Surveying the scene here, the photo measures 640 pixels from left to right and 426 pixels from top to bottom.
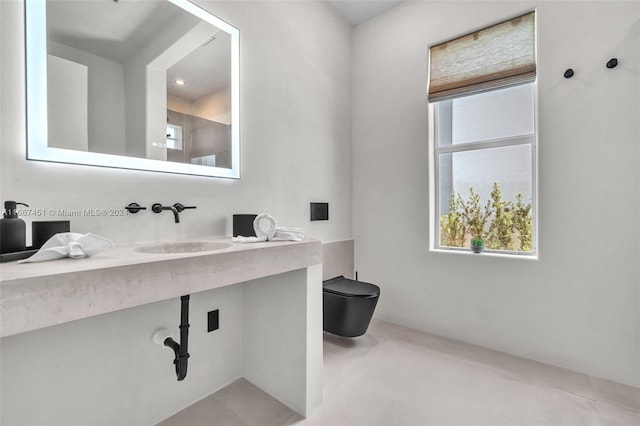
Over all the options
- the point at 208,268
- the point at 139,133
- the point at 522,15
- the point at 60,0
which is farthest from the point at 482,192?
the point at 60,0

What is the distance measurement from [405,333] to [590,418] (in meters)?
1.11

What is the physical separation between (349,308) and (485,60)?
1.99 m

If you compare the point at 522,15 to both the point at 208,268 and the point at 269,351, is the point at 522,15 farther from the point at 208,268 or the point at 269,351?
the point at 269,351

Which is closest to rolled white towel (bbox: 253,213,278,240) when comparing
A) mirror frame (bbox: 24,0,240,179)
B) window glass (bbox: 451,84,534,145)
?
mirror frame (bbox: 24,0,240,179)

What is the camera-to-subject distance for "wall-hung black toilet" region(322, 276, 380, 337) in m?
1.91

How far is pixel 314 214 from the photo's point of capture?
7.37 ft

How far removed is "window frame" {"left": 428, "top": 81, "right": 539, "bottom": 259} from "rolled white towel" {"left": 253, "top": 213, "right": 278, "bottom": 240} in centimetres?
141

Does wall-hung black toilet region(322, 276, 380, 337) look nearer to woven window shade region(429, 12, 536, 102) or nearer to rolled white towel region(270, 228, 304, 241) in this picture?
rolled white towel region(270, 228, 304, 241)

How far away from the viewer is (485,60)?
2.04 m

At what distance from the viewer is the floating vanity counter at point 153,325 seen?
0.74m

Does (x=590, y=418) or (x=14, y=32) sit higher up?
(x=14, y=32)

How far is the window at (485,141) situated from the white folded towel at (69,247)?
2.19 meters

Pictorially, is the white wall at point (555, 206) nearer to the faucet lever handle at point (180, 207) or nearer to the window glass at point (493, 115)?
the window glass at point (493, 115)

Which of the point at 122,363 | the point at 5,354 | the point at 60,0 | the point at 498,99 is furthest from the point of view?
the point at 498,99
